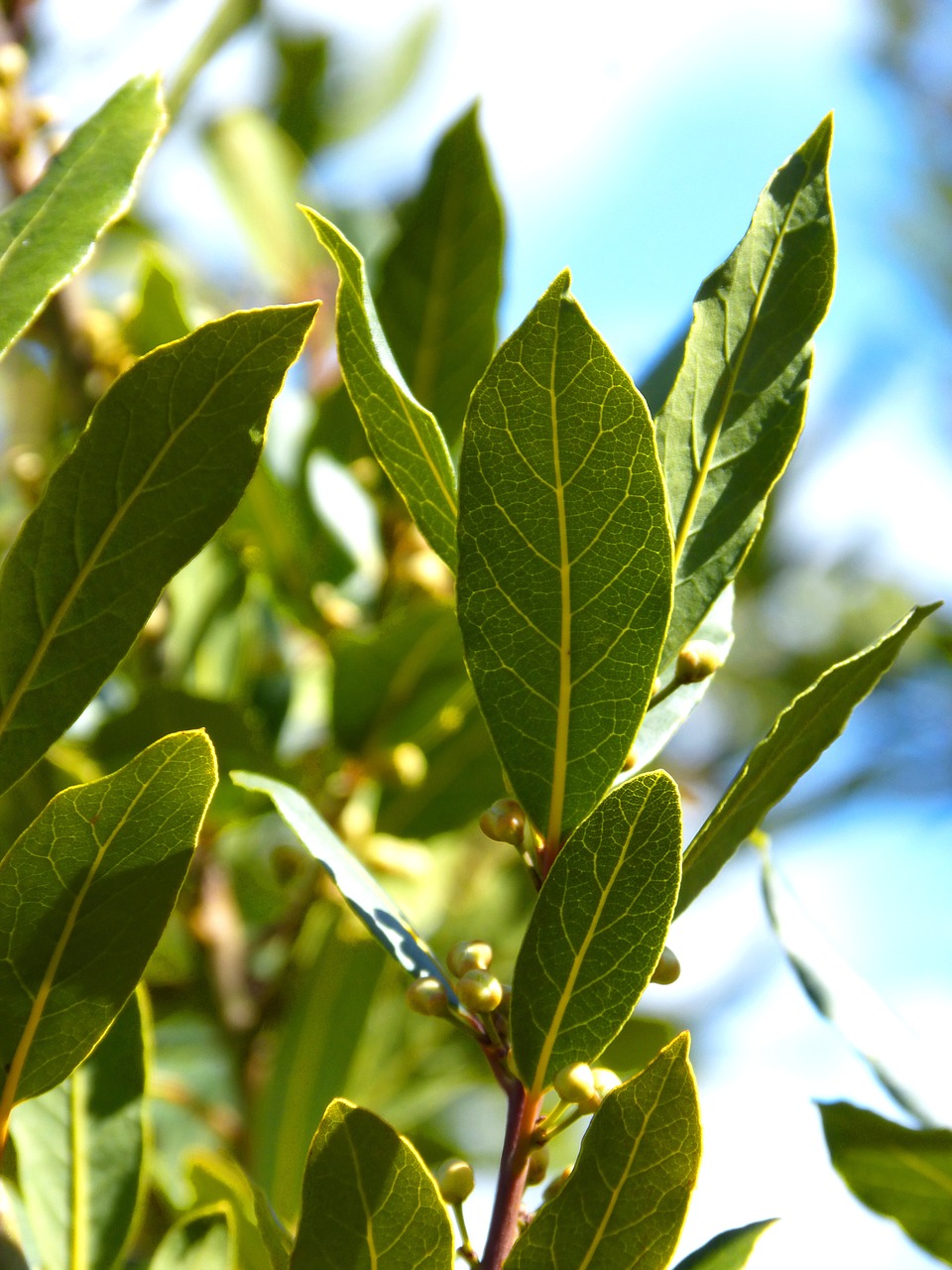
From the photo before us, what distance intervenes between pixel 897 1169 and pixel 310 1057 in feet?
2.06

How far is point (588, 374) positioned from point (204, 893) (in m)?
1.09

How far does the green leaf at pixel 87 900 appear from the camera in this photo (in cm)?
69

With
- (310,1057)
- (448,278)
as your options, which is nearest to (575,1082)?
(310,1057)

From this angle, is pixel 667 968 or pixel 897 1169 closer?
pixel 667 968

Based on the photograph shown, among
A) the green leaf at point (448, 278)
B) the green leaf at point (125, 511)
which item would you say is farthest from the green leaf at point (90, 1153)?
the green leaf at point (448, 278)

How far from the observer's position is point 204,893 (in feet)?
5.22

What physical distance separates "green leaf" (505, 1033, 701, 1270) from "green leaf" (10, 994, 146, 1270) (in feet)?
1.13

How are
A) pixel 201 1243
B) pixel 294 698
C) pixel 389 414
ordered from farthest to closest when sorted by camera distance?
pixel 294 698
pixel 201 1243
pixel 389 414

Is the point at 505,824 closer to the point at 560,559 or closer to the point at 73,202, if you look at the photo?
the point at 560,559

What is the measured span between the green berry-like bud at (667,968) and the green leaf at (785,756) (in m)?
0.03

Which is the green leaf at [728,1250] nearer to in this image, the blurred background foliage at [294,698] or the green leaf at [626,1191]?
the green leaf at [626,1191]

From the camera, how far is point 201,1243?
89 cm

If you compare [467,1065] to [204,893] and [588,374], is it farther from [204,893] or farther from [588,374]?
[588,374]

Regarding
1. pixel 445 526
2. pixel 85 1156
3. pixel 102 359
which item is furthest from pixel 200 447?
pixel 102 359
